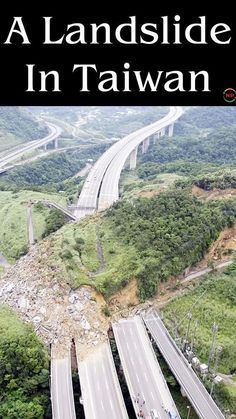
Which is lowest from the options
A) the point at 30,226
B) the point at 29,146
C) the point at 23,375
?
the point at 23,375

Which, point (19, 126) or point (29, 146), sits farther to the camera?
point (19, 126)

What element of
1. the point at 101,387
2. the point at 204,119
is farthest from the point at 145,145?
the point at 101,387

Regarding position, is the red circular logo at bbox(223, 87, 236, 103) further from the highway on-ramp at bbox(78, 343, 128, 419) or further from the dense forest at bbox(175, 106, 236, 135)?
the dense forest at bbox(175, 106, 236, 135)

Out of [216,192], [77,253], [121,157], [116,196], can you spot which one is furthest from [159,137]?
[77,253]

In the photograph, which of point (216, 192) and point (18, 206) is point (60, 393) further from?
point (18, 206)

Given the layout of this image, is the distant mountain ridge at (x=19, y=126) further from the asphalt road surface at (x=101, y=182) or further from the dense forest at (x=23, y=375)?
the dense forest at (x=23, y=375)

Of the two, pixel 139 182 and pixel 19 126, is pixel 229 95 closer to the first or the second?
pixel 139 182

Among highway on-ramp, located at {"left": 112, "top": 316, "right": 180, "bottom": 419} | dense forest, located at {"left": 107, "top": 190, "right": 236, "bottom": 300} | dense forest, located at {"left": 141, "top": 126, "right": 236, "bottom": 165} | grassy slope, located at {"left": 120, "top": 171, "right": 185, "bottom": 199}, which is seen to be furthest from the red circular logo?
dense forest, located at {"left": 141, "top": 126, "right": 236, "bottom": 165}
